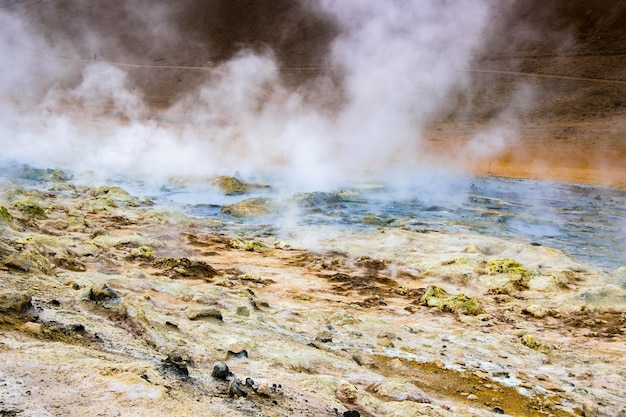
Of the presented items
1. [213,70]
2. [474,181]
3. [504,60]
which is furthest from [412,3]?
[213,70]

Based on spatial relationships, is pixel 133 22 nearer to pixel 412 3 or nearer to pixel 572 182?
pixel 412 3

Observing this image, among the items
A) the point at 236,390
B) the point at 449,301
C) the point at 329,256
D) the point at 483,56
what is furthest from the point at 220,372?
the point at 483,56

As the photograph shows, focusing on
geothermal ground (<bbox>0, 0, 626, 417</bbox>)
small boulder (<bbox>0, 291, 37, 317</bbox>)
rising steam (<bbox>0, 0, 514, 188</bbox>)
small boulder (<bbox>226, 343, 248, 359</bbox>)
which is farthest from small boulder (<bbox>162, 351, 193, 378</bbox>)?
rising steam (<bbox>0, 0, 514, 188</bbox>)

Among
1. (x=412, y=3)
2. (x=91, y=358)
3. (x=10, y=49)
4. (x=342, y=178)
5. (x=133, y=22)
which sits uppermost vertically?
(x=133, y=22)

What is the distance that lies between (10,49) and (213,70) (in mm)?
9482

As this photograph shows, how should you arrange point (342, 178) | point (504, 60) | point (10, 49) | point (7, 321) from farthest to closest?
point (10, 49), point (504, 60), point (342, 178), point (7, 321)

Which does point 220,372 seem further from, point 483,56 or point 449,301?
point 483,56

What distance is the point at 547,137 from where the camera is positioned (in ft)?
58.2

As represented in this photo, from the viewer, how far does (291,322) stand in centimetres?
424

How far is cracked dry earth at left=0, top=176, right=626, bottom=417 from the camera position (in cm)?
207

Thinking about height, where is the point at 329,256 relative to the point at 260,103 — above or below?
below

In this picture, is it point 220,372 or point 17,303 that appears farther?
point 17,303

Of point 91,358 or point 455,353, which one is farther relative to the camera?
point 455,353

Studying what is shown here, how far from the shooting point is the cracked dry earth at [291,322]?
6.79 ft
